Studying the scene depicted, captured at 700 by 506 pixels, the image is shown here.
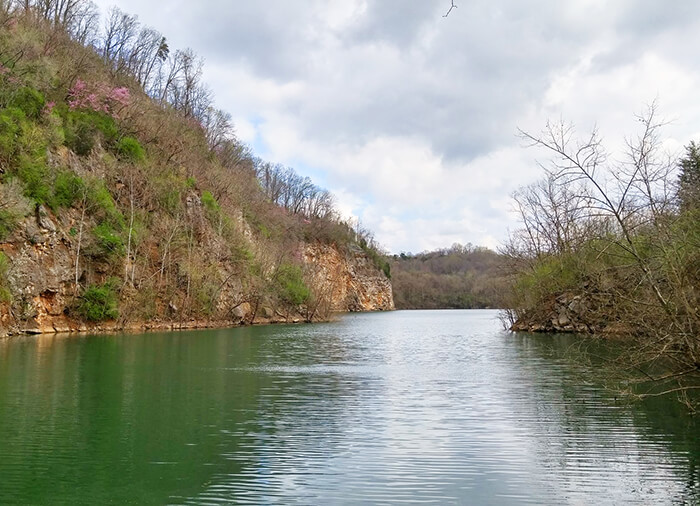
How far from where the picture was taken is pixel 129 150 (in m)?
49.4

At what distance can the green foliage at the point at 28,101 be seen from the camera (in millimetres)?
40219

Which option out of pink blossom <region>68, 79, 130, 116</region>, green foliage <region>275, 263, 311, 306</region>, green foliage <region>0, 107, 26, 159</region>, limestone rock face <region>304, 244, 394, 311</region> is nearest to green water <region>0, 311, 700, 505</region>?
green foliage <region>0, 107, 26, 159</region>

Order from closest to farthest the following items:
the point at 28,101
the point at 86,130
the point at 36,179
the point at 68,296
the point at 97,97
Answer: the point at 36,179
the point at 68,296
the point at 28,101
the point at 86,130
the point at 97,97

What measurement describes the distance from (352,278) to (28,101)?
75.9 meters

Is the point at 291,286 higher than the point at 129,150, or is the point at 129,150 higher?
the point at 129,150

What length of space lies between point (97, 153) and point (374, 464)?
137 feet

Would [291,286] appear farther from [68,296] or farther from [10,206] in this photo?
[10,206]

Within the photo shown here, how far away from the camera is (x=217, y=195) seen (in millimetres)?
59500

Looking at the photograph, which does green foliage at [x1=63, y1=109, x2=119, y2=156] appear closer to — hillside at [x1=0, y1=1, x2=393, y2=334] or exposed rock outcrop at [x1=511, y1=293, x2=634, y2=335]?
hillside at [x1=0, y1=1, x2=393, y2=334]

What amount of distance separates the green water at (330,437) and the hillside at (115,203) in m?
17.4

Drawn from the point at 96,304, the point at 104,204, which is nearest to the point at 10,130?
the point at 104,204

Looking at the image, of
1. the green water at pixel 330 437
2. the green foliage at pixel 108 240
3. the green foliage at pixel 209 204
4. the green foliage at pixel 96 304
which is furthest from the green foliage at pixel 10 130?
the green water at pixel 330 437

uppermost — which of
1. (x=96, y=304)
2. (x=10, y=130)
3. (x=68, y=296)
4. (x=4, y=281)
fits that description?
(x=10, y=130)

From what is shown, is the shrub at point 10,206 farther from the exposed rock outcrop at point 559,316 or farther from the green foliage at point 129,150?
the exposed rock outcrop at point 559,316
